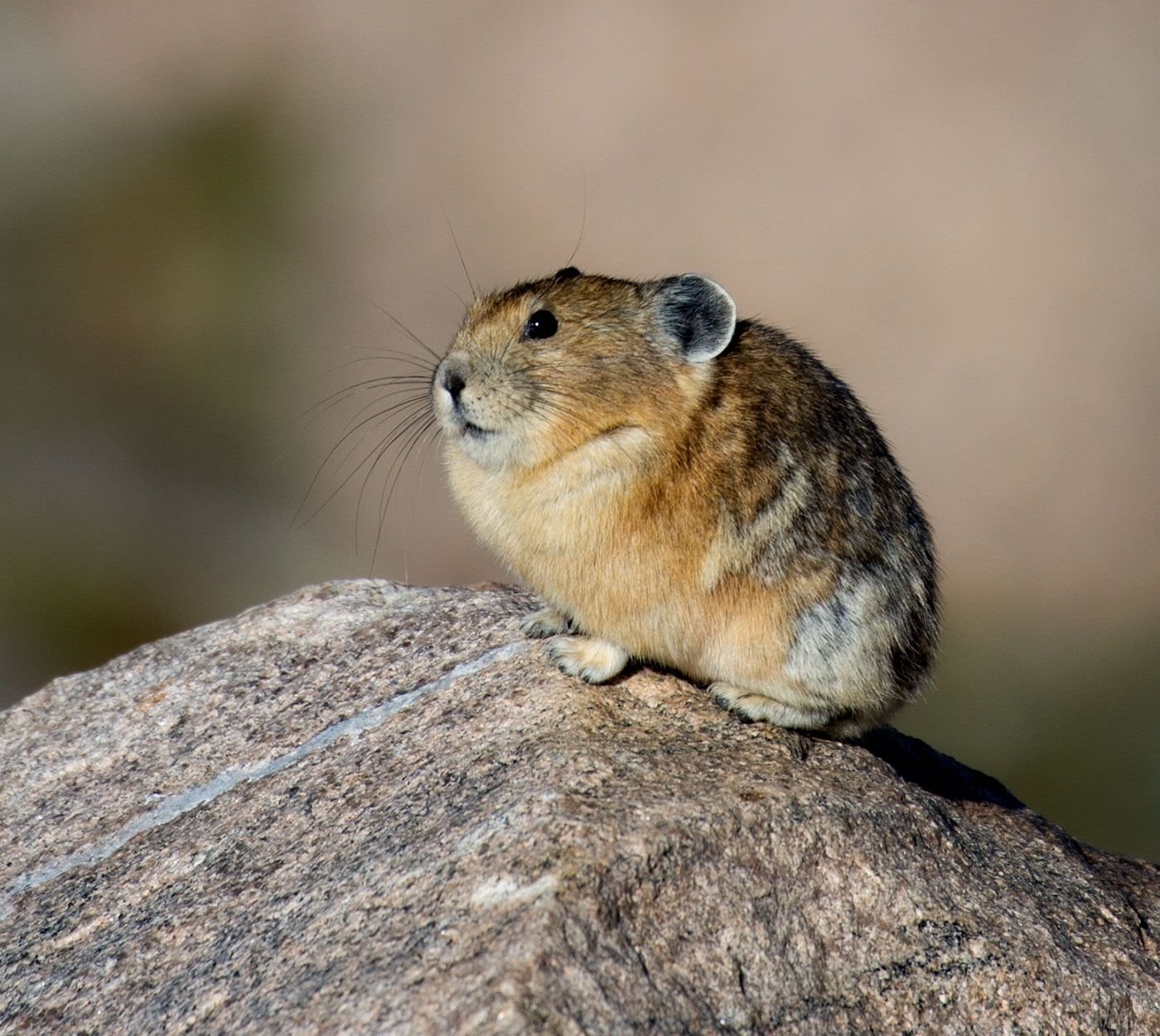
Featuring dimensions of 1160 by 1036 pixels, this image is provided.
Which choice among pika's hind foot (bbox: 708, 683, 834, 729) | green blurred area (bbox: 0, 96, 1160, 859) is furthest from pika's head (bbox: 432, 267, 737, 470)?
green blurred area (bbox: 0, 96, 1160, 859)

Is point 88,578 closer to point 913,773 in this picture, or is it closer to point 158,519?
point 158,519

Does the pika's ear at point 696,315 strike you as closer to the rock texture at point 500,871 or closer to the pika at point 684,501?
the pika at point 684,501

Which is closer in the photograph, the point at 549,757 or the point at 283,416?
the point at 549,757

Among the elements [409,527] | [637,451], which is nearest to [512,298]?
[637,451]

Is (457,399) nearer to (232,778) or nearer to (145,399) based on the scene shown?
(232,778)

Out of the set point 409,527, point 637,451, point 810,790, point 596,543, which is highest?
point 637,451

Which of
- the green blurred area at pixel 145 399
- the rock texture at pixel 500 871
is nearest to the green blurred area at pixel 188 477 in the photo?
the green blurred area at pixel 145 399

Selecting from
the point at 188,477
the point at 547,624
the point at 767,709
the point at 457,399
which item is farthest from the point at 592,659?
the point at 188,477
